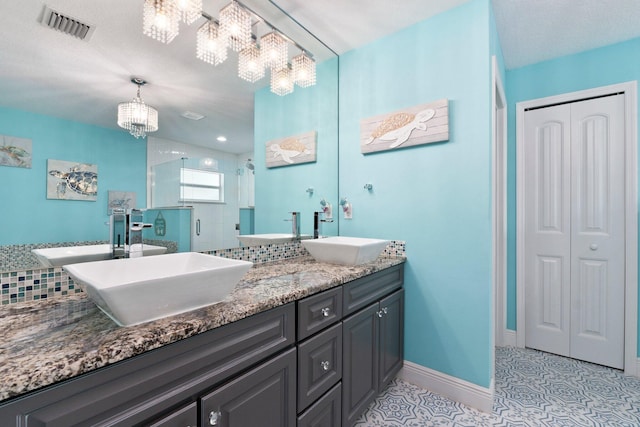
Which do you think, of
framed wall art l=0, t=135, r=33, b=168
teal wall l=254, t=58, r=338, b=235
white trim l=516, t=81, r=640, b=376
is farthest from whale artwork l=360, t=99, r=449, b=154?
framed wall art l=0, t=135, r=33, b=168

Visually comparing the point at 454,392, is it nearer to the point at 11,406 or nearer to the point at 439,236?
the point at 439,236

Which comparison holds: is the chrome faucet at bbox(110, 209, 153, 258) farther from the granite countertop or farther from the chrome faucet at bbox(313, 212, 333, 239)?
the chrome faucet at bbox(313, 212, 333, 239)

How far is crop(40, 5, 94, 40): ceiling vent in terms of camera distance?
3.30 ft

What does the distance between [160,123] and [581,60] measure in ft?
9.97

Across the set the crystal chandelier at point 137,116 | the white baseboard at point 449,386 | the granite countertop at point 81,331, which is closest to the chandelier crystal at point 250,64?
the crystal chandelier at point 137,116

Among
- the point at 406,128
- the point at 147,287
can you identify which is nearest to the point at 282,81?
the point at 406,128

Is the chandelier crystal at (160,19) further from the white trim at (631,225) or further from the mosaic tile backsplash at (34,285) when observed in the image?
the white trim at (631,225)

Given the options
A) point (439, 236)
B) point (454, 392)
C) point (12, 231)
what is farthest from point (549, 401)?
point (12, 231)

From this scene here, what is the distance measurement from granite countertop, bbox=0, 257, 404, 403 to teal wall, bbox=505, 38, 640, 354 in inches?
83.5

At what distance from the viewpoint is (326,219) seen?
91.1 inches

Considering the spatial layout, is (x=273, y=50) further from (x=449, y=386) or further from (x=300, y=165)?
(x=449, y=386)

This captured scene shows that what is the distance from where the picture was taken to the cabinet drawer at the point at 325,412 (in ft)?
3.91

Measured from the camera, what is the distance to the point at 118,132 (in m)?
1.18

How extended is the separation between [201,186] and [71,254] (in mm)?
579
